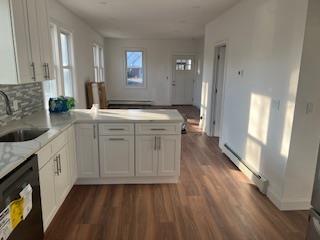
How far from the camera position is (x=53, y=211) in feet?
7.43

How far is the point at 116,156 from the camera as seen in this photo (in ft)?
9.83

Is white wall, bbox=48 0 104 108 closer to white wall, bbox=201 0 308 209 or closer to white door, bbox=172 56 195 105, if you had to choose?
white wall, bbox=201 0 308 209

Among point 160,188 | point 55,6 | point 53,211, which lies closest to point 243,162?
point 160,188

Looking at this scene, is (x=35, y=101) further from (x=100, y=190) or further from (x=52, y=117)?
(x=100, y=190)

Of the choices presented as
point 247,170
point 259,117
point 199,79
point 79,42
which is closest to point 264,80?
point 259,117

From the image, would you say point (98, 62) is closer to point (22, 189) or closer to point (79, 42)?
point (79, 42)

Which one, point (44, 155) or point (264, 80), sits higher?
point (264, 80)

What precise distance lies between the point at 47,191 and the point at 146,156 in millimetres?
1255

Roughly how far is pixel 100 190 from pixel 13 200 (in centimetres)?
154

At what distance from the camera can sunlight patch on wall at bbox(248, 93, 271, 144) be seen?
9.63 feet

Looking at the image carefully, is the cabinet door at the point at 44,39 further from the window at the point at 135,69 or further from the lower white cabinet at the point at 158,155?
the window at the point at 135,69

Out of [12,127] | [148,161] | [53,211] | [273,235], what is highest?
[12,127]

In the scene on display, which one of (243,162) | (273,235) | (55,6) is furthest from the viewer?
(55,6)

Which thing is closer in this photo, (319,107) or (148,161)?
(319,107)
